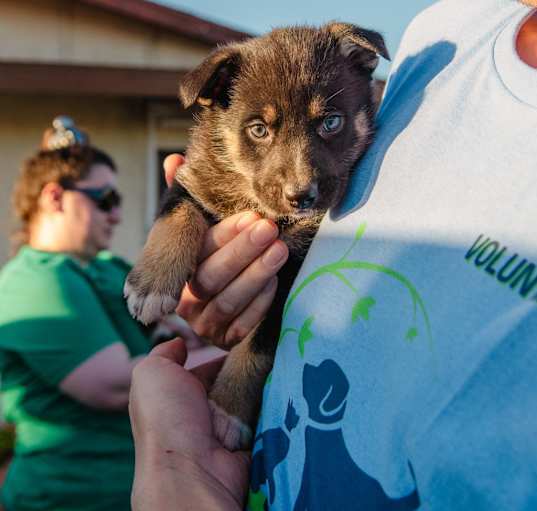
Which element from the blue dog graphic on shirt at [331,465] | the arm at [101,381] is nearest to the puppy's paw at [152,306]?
the blue dog graphic on shirt at [331,465]

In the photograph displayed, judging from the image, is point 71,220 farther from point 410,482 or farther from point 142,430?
point 410,482

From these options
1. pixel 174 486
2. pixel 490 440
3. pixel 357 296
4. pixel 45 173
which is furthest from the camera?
pixel 45 173

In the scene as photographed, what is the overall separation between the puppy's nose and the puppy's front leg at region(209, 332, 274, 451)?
0.49 metres

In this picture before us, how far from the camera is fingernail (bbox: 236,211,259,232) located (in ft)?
7.03

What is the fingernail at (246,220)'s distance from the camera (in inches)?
84.4

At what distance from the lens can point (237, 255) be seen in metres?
2.08

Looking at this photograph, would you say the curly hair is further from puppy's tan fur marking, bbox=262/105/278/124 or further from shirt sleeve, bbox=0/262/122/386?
puppy's tan fur marking, bbox=262/105/278/124

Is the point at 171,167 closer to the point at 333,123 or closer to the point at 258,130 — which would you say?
the point at 258,130

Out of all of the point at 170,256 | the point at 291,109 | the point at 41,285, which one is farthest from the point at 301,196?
the point at 41,285

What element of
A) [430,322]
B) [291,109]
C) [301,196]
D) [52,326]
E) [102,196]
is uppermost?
[291,109]

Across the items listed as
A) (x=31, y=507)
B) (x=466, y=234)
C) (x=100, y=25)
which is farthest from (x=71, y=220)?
(x=100, y=25)

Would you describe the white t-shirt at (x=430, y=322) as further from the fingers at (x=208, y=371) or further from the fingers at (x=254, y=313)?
the fingers at (x=208, y=371)

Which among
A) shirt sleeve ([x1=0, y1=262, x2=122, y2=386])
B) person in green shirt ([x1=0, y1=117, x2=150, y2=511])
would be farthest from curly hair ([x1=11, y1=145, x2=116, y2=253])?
shirt sleeve ([x1=0, y1=262, x2=122, y2=386])

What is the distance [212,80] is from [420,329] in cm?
156
